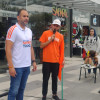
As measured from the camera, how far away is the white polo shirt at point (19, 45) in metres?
3.44

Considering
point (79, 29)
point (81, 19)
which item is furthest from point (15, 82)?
point (81, 19)

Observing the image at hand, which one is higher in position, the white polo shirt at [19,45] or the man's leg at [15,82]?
the white polo shirt at [19,45]

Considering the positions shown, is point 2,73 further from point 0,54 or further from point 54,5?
point 54,5

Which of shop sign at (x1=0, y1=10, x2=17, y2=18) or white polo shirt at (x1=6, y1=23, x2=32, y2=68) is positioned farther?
Result: shop sign at (x1=0, y1=10, x2=17, y2=18)

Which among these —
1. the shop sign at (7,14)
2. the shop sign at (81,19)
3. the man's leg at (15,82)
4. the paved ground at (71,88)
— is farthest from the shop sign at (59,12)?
the man's leg at (15,82)

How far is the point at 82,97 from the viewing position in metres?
5.27

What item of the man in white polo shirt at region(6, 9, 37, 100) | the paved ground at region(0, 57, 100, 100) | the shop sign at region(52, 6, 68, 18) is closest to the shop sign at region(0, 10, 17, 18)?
the paved ground at region(0, 57, 100, 100)

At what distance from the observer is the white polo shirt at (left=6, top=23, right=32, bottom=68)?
3.44 m

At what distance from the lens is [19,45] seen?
3.48m

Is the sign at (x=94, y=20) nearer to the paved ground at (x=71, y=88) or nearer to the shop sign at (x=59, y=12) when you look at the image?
the shop sign at (x=59, y=12)

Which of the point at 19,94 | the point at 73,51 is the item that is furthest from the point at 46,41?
the point at 73,51

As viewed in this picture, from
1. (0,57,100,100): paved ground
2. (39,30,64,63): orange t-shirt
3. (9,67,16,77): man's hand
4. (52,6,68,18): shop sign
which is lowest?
(0,57,100,100): paved ground

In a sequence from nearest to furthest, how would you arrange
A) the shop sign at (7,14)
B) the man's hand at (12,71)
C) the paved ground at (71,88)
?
1. the man's hand at (12,71)
2. the paved ground at (71,88)
3. the shop sign at (7,14)

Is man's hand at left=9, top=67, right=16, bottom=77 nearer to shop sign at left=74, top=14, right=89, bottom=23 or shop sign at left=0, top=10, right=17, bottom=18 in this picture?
shop sign at left=0, top=10, right=17, bottom=18
